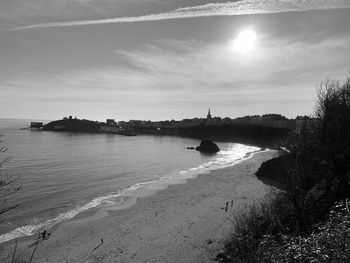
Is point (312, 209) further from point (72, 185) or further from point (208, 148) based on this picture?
point (208, 148)

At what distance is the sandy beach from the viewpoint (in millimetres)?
23656

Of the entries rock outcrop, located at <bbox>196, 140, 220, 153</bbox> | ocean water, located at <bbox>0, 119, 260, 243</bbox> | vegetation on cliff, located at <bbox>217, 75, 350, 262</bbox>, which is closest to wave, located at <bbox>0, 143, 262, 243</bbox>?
ocean water, located at <bbox>0, 119, 260, 243</bbox>

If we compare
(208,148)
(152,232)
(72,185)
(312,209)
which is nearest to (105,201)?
(72,185)

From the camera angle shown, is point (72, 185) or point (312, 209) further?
point (72, 185)

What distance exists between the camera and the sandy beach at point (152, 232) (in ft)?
77.6

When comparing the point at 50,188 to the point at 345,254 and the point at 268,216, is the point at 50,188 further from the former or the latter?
the point at 345,254

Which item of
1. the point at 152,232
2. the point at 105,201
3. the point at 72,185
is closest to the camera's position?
the point at 152,232

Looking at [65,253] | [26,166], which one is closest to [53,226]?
[65,253]

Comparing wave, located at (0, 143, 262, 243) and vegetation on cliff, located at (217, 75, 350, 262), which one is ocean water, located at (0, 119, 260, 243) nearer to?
wave, located at (0, 143, 262, 243)

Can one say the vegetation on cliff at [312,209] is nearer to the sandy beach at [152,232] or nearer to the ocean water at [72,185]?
the sandy beach at [152,232]

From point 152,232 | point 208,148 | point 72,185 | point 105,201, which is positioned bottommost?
point 152,232

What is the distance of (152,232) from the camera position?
93.4 ft

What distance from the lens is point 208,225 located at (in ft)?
98.1

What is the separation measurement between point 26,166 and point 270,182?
40497 mm
